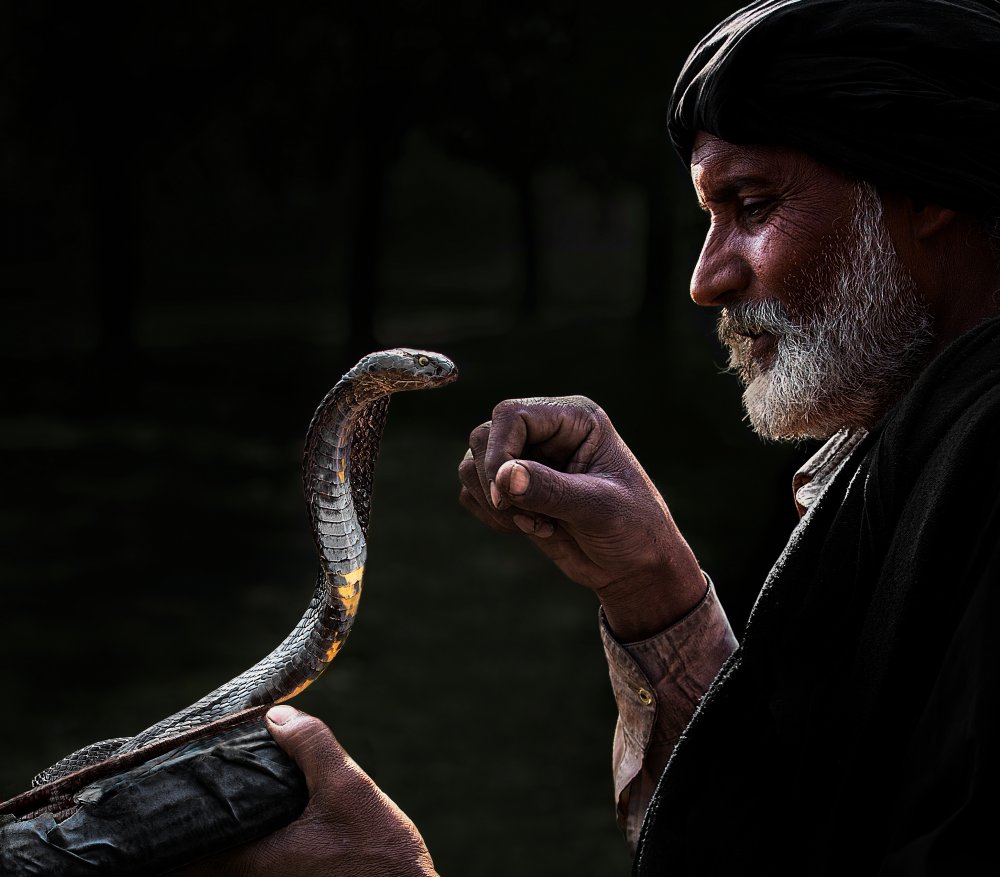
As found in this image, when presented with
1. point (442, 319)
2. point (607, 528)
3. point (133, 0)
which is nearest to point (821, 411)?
point (607, 528)

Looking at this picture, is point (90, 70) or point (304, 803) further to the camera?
point (90, 70)

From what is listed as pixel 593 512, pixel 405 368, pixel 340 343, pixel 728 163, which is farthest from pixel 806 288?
pixel 340 343

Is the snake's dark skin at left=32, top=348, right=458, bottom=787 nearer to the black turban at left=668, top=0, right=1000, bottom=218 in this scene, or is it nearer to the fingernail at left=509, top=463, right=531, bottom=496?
the fingernail at left=509, top=463, right=531, bottom=496

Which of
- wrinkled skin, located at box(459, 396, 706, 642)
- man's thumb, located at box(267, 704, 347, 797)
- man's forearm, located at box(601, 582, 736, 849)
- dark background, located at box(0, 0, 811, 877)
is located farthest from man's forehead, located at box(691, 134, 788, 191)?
dark background, located at box(0, 0, 811, 877)

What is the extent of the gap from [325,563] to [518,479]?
0.24 meters

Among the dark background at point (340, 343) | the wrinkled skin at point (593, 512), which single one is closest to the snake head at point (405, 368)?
the wrinkled skin at point (593, 512)

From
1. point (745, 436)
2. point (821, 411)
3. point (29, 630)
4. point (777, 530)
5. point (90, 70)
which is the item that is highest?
point (90, 70)

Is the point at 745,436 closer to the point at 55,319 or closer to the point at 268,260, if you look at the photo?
the point at 268,260

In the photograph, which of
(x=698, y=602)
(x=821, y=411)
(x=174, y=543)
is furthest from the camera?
(x=174, y=543)

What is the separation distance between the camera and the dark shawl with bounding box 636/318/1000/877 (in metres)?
0.90

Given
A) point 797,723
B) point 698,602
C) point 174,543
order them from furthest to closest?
point 174,543, point 698,602, point 797,723

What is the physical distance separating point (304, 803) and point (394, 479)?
2.63 m

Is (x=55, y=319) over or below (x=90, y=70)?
below

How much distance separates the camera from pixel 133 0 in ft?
11.3
